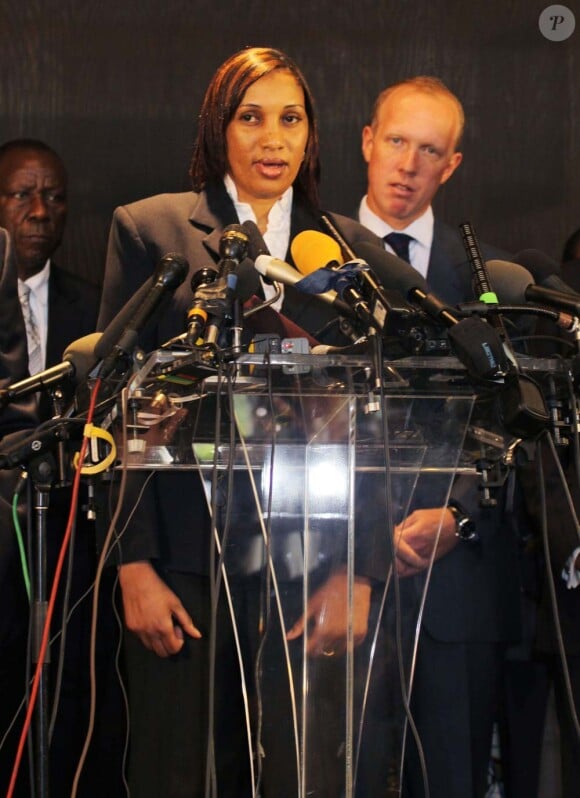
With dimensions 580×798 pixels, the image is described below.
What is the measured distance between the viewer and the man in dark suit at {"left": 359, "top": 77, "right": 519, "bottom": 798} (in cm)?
256

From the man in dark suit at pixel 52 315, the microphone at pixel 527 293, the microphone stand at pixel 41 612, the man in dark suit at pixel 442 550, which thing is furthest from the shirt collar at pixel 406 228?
the microphone stand at pixel 41 612

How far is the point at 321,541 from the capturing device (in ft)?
6.47

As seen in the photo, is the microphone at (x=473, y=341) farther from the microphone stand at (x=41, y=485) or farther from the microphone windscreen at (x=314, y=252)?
the microphone stand at (x=41, y=485)

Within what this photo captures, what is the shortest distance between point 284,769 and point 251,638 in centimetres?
21

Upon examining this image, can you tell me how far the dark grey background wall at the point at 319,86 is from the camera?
11.9 feet

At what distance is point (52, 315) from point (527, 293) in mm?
1712

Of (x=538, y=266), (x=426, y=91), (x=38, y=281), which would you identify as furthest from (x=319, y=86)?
(x=538, y=266)

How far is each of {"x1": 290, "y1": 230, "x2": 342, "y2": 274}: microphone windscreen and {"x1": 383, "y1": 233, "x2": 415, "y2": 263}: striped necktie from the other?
1.40 m

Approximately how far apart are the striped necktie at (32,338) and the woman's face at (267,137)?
2.29 ft

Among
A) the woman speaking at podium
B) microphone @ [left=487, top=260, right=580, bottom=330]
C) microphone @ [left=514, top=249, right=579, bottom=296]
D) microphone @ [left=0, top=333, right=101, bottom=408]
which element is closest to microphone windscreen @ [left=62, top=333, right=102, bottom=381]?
microphone @ [left=0, top=333, right=101, bottom=408]

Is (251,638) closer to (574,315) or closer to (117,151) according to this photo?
(574,315)

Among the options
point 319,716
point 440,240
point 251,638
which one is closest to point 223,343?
point 251,638

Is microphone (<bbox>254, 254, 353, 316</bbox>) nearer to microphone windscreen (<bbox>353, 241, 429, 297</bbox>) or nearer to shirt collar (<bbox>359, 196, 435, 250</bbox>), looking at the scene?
microphone windscreen (<bbox>353, 241, 429, 297</bbox>)

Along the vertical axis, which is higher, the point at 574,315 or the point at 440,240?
the point at 440,240
